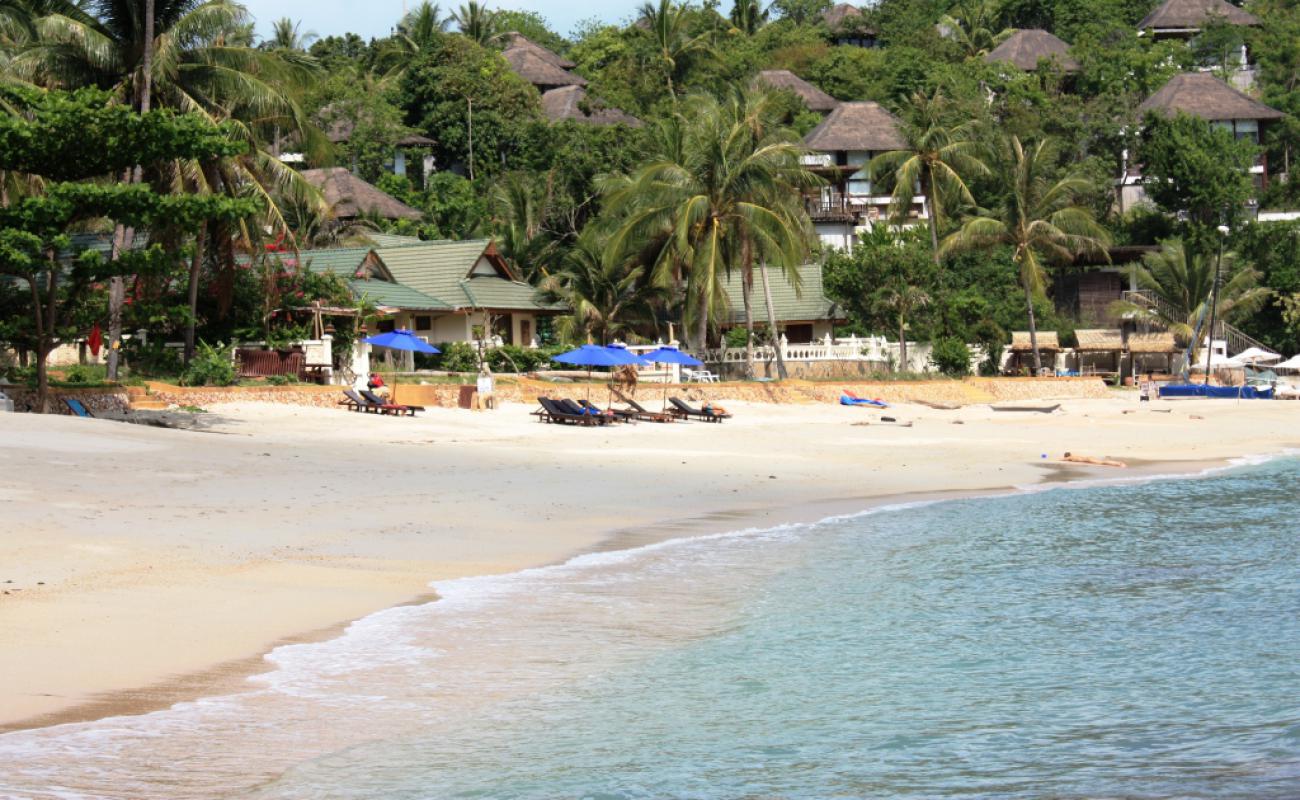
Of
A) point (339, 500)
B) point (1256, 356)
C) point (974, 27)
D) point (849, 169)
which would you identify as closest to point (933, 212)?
point (849, 169)

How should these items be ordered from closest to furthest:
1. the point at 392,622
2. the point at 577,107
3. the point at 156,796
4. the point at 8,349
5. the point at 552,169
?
the point at 156,796
the point at 392,622
the point at 8,349
the point at 552,169
the point at 577,107

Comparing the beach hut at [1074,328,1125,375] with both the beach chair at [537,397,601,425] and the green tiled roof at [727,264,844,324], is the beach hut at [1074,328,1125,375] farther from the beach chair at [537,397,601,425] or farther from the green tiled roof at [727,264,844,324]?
the beach chair at [537,397,601,425]

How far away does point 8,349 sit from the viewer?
33.1m

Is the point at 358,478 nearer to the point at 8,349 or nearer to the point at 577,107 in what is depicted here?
the point at 8,349

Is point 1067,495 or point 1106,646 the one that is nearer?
point 1106,646

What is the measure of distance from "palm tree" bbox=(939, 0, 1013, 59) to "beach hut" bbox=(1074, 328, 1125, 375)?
36.1 metres

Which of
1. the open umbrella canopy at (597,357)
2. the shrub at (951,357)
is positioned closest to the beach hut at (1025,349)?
the shrub at (951,357)

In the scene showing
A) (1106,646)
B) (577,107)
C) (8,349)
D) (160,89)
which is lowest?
(1106,646)

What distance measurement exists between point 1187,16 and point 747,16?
3068cm

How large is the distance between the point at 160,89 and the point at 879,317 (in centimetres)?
2741

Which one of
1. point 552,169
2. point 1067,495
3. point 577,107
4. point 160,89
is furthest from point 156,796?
point 577,107

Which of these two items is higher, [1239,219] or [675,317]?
[1239,219]

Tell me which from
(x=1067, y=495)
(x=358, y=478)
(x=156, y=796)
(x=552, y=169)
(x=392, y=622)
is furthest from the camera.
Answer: (x=552, y=169)

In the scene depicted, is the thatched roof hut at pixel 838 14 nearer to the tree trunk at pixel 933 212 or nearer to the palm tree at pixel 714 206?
the tree trunk at pixel 933 212
